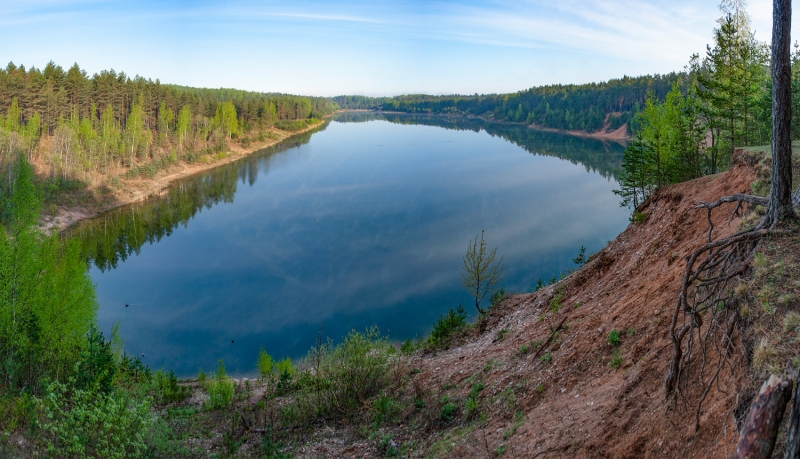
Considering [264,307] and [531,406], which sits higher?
[531,406]

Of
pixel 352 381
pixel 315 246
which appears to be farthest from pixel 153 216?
pixel 352 381

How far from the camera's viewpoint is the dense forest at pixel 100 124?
5102cm

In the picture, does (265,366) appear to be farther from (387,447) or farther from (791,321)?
(791,321)

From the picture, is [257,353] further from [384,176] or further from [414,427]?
[384,176]

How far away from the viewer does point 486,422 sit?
34.7ft

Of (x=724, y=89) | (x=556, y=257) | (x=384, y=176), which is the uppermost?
(x=724, y=89)

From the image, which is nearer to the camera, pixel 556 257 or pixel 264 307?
pixel 264 307

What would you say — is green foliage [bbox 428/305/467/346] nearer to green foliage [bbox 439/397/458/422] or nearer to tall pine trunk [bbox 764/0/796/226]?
green foliage [bbox 439/397/458/422]

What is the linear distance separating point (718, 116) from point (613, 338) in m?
24.2

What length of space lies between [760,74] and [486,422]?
→ 30231 millimetres

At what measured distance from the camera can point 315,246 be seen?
133 ft

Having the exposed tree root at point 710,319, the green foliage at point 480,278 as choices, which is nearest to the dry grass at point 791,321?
the exposed tree root at point 710,319

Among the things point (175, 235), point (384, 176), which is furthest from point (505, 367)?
point (384, 176)

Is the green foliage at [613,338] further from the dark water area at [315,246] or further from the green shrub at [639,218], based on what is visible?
the dark water area at [315,246]
